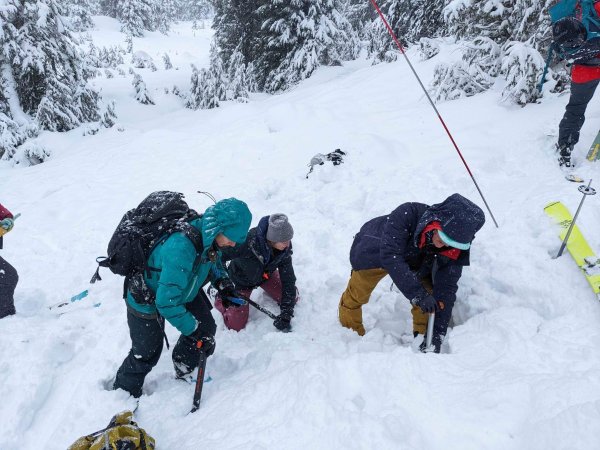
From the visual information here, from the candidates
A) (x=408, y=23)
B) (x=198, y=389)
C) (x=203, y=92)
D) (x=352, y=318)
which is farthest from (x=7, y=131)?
(x=408, y=23)

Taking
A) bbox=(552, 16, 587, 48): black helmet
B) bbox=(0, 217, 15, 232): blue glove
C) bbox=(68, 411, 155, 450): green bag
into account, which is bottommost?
bbox=(68, 411, 155, 450): green bag

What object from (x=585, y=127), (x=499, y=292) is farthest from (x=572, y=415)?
(x=585, y=127)

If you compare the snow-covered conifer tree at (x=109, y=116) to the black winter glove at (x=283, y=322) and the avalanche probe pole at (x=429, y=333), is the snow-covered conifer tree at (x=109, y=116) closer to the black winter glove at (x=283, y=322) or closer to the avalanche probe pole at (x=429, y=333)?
the black winter glove at (x=283, y=322)

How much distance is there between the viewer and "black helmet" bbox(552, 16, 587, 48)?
14.8ft

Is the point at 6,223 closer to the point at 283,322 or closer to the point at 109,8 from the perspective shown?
the point at 283,322

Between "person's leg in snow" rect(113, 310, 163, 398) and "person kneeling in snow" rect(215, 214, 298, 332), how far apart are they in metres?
0.76

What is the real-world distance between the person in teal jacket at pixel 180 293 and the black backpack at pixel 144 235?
41 mm

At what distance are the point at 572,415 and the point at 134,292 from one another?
9.94 feet

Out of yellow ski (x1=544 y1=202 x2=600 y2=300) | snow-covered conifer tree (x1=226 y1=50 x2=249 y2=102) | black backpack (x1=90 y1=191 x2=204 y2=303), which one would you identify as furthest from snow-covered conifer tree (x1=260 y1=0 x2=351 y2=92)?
black backpack (x1=90 y1=191 x2=204 y2=303)

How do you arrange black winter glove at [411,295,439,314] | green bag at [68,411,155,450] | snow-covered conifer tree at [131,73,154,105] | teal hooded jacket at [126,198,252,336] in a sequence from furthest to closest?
snow-covered conifer tree at [131,73,154,105], black winter glove at [411,295,439,314], teal hooded jacket at [126,198,252,336], green bag at [68,411,155,450]

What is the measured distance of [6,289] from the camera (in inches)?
177

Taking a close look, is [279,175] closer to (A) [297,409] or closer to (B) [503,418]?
(A) [297,409]

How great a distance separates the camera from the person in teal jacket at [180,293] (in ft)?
9.49

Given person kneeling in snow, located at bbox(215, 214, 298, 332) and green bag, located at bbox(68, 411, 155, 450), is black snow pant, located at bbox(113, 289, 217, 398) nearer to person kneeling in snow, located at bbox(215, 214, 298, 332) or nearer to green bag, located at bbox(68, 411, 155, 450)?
person kneeling in snow, located at bbox(215, 214, 298, 332)
